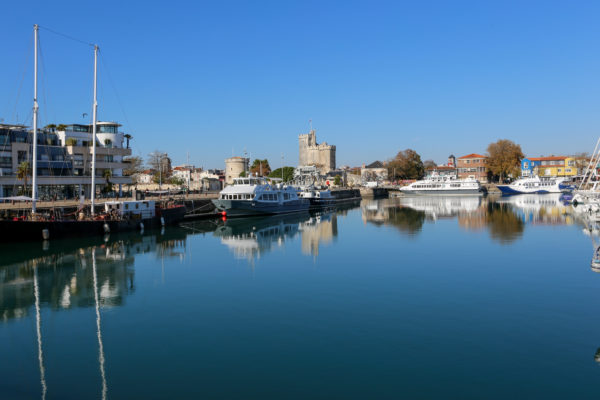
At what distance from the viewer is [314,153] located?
190m

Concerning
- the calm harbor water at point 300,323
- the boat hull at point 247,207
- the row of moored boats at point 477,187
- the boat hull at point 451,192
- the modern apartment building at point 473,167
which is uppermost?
→ the modern apartment building at point 473,167

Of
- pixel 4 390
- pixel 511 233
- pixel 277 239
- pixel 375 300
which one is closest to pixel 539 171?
pixel 511 233

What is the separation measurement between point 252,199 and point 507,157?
10337 centimetres

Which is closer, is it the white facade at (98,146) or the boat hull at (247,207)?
the boat hull at (247,207)

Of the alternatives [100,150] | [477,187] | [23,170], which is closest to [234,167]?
[477,187]

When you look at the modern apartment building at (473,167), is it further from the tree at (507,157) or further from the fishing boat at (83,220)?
the fishing boat at (83,220)

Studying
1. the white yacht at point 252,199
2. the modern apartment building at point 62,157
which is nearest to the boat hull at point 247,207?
the white yacht at point 252,199

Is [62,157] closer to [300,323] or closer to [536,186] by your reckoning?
[300,323]

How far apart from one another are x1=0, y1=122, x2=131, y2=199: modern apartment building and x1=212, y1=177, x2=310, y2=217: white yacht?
19472 millimetres

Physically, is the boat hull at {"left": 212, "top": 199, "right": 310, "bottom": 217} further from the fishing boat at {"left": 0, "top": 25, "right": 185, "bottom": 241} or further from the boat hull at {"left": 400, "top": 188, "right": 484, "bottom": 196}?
the boat hull at {"left": 400, "top": 188, "right": 484, "bottom": 196}

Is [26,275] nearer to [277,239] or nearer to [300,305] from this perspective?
[300,305]

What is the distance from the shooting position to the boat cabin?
145 ft

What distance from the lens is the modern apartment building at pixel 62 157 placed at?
56781 mm

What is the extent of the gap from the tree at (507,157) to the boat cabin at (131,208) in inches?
4633
